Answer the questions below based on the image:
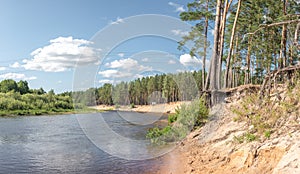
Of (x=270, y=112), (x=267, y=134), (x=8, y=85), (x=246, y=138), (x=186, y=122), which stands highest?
(x=8, y=85)

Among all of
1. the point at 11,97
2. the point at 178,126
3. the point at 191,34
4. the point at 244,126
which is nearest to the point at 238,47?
the point at 191,34

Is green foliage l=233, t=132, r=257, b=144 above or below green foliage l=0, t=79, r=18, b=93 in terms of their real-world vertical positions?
below

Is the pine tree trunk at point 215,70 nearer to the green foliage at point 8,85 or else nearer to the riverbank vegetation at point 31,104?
the riverbank vegetation at point 31,104

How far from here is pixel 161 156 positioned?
11.4 metres

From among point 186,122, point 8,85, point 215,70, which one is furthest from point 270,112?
point 8,85

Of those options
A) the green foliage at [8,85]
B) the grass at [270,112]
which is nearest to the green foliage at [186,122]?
the grass at [270,112]

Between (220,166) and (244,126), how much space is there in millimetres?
1841

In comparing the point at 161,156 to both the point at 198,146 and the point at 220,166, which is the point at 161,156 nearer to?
the point at 198,146

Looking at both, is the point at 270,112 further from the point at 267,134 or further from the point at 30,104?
the point at 30,104

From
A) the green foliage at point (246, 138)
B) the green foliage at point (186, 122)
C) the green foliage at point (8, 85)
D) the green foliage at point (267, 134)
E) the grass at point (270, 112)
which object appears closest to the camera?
the green foliage at point (267, 134)

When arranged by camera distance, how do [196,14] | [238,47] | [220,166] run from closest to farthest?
[220,166] < [196,14] < [238,47]

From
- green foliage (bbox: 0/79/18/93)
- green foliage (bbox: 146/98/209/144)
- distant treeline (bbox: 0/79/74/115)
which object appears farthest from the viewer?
green foliage (bbox: 0/79/18/93)

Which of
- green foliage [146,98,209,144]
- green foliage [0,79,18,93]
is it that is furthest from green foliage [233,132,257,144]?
green foliage [0,79,18,93]

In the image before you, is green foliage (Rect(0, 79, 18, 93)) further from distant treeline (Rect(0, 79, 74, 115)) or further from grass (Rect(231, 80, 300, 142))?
grass (Rect(231, 80, 300, 142))
